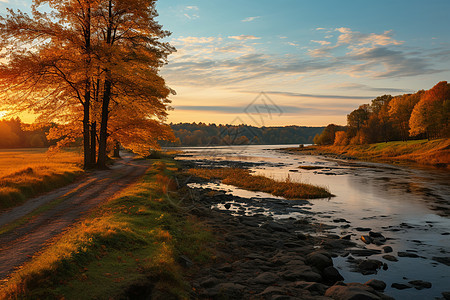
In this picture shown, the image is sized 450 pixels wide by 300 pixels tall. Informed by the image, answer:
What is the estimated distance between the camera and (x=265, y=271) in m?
11.2

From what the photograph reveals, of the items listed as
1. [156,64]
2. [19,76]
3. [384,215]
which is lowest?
[384,215]

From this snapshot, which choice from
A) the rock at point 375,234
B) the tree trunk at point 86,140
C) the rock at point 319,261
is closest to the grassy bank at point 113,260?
the rock at point 319,261

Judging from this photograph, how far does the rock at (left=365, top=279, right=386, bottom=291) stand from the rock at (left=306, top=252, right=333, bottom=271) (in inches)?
63.3

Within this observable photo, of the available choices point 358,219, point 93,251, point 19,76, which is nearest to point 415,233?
point 358,219

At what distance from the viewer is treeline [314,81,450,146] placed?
248ft

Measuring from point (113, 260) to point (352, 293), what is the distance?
7764 millimetres

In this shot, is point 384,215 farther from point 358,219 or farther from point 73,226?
point 73,226

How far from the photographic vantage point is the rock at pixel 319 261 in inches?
449

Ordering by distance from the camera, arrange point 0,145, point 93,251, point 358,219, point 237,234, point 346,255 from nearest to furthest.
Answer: point 93,251 < point 346,255 < point 237,234 < point 358,219 < point 0,145

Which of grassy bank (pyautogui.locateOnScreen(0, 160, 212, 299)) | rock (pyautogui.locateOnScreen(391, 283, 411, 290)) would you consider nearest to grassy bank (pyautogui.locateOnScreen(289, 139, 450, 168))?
rock (pyautogui.locateOnScreen(391, 283, 411, 290))

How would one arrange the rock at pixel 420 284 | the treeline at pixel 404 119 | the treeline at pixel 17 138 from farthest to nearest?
the treeline at pixel 17 138
the treeline at pixel 404 119
the rock at pixel 420 284

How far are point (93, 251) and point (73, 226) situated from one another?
11.2 feet

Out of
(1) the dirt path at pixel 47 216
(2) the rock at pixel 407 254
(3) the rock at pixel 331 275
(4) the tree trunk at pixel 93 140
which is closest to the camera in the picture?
(1) the dirt path at pixel 47 216

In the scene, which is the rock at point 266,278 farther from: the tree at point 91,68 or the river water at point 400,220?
the tree at point 91,68
